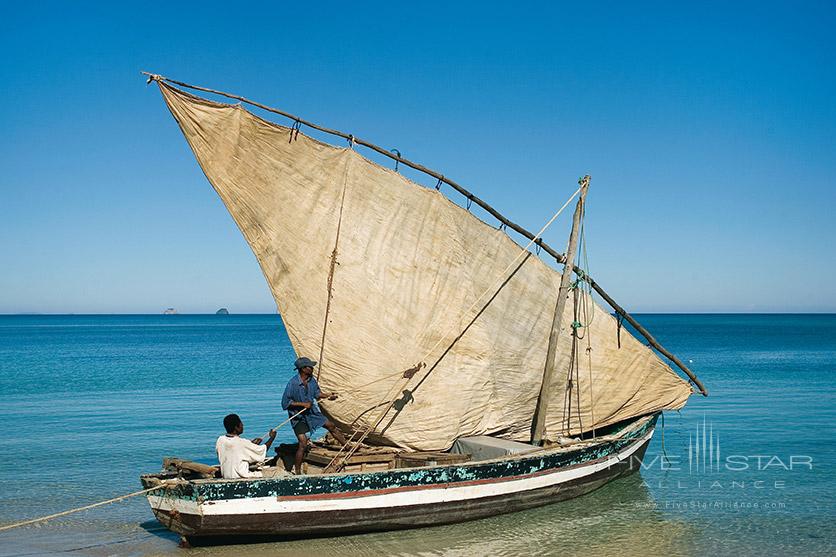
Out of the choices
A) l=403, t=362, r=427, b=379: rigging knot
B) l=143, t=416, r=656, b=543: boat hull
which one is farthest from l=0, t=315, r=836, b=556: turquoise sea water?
l=403, t=362, r=427, b=379: rigging knot

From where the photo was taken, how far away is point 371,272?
11.2 m

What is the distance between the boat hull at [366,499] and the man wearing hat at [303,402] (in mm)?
948

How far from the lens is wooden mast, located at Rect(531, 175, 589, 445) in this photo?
12.0m

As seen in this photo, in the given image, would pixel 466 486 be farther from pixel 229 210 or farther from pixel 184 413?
pixel 184 413

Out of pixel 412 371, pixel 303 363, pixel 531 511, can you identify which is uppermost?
pixel 303 363

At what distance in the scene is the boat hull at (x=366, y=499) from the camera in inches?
352

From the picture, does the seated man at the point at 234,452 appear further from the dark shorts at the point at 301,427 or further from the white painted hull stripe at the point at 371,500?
the dark shorts at the point at 301,427

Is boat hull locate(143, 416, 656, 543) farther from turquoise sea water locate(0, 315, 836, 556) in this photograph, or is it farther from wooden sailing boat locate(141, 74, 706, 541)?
turquoise sea water locate(0, 315, 836, 556)

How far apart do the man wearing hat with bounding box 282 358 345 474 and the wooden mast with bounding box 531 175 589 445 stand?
12.2 feet

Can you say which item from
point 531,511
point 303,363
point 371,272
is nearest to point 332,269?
point 371,272

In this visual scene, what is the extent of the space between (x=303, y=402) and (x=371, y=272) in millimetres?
2238

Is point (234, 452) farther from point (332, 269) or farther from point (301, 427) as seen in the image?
point (332, 269)

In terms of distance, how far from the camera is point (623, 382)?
44.7 feet

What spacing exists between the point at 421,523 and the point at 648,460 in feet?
25.2
